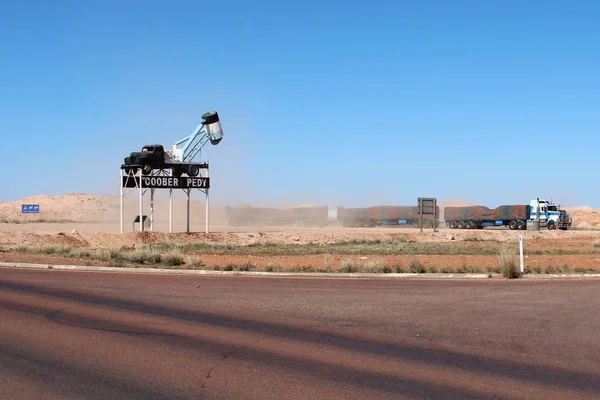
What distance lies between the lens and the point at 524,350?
1092 cm

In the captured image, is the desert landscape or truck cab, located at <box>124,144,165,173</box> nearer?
the desert landscape

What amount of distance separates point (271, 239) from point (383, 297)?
37.4m

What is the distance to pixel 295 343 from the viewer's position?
1125 cm

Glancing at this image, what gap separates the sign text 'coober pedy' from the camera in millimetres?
48062

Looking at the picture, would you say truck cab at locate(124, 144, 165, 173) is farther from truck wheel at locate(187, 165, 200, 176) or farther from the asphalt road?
the asphalt road

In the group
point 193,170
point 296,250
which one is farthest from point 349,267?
point 193,170

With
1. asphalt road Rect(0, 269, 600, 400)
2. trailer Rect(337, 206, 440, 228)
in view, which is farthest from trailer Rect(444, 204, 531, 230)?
asphalt road Rect(0, 269, 600, 400)

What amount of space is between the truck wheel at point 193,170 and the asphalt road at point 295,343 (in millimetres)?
30572

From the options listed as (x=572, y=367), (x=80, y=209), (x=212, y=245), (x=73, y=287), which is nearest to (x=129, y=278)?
(x=73, y=287)

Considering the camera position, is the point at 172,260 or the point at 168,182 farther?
the point at 168,182

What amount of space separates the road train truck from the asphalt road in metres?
59.7

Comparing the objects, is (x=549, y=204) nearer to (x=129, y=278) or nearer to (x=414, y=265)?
(x=414, y=265)

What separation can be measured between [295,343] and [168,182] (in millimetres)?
38600

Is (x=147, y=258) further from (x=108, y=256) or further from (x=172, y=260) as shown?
(x=108, y=256)
